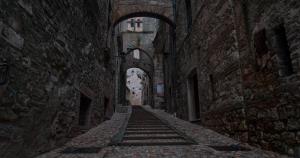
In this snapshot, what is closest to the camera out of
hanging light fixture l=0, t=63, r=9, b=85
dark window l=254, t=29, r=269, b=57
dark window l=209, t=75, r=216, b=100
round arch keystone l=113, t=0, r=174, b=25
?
hanging light fixture l=0, t=63, r=9, b=85

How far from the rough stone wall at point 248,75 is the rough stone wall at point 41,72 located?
371 cm

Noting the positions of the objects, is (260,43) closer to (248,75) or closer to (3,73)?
(248,75)

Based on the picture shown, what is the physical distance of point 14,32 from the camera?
2.64 m

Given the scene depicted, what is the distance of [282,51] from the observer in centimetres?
334

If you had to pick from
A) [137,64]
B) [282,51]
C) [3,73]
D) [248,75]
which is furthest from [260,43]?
[137,64]

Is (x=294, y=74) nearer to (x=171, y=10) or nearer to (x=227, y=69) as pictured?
(x=227, y=69)

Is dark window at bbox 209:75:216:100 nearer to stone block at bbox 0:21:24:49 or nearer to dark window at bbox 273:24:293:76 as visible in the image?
dark window at bbox 273:24:293:76

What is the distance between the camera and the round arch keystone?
450 inches

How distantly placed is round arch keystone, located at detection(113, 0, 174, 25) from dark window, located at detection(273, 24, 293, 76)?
27.5 feet

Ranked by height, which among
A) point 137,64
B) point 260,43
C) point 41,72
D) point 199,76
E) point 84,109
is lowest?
point 84,109

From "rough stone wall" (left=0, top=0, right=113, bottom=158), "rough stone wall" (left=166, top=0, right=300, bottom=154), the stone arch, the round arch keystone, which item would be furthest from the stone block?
the stone arch

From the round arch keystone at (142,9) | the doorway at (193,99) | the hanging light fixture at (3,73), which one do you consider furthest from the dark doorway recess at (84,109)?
the round arch keystone at (142,9)

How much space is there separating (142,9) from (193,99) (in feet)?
20.9

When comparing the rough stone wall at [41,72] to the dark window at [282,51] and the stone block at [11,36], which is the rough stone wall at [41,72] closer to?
the stone block at [11,36]
